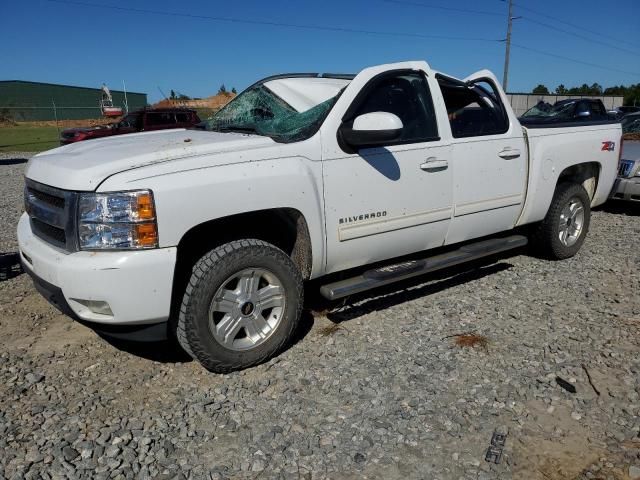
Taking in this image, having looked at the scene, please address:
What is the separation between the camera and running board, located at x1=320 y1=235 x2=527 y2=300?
3635 millimetres

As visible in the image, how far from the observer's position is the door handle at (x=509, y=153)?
4.52 m

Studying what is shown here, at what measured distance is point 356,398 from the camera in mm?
3131

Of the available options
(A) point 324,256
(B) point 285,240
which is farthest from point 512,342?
(B) point 285,240

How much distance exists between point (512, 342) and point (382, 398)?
4.17 ft

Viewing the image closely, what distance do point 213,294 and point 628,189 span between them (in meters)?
7.19

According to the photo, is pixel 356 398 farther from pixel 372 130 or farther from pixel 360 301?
pixel 372 130

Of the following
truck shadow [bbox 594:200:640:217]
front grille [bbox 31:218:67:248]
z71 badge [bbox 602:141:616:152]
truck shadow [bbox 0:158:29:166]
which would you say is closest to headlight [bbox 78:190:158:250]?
front grille [bbox 31:218:67:248]

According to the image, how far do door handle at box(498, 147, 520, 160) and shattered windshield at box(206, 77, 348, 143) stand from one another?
Result: 4.99ft

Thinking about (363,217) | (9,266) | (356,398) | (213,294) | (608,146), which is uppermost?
(608,146)

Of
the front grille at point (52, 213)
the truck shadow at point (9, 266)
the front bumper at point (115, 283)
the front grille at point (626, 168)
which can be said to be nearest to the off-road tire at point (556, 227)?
the front grille at point (626, 168)

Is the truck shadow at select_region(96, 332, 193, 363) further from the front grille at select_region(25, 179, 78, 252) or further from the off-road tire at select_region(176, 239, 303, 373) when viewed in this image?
the front grille at select_region(25, 179, 78, 252)

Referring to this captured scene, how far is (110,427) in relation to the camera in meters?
2.84

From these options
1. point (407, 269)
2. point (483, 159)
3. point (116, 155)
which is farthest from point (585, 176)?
point (116, 155)

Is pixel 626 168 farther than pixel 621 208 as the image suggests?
No
